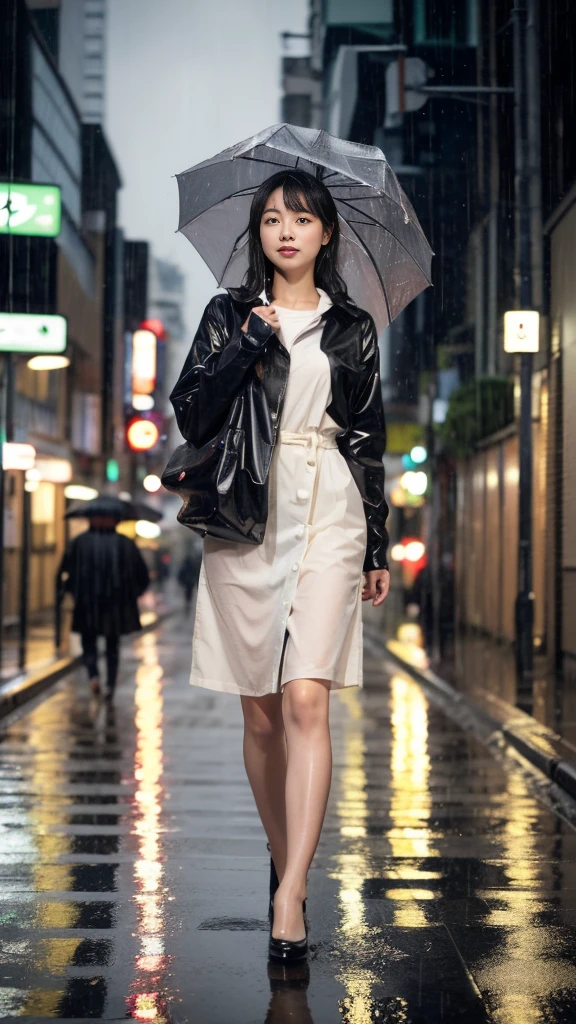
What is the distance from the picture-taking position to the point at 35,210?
17.5 m

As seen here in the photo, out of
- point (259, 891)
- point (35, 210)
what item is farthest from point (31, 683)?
point (259, 891)

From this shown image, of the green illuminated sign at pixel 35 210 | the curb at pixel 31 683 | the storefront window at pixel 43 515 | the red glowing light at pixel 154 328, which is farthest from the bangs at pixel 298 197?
the red glowing light at pixel 154 328

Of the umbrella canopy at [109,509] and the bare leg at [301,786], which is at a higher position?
the umbrella canopy at [109,509]

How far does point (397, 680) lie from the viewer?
16.9m

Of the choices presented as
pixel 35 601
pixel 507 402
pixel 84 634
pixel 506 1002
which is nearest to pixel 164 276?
pixel 35 601

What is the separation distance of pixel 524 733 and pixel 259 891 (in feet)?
17.0

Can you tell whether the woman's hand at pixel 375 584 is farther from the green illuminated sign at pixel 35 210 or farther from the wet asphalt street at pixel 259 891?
the green illuminated sign at pixel 35 210

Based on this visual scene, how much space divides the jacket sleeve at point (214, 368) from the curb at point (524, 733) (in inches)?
166

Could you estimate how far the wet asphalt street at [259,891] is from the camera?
3.61 metres

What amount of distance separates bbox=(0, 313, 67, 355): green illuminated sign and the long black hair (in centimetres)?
1239

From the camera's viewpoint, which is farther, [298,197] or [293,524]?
[298,197]

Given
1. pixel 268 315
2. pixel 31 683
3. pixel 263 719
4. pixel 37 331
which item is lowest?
pixel 31 683

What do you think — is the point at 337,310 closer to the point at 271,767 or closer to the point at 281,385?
the point at 281,385

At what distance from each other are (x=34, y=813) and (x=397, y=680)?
34.4ft
